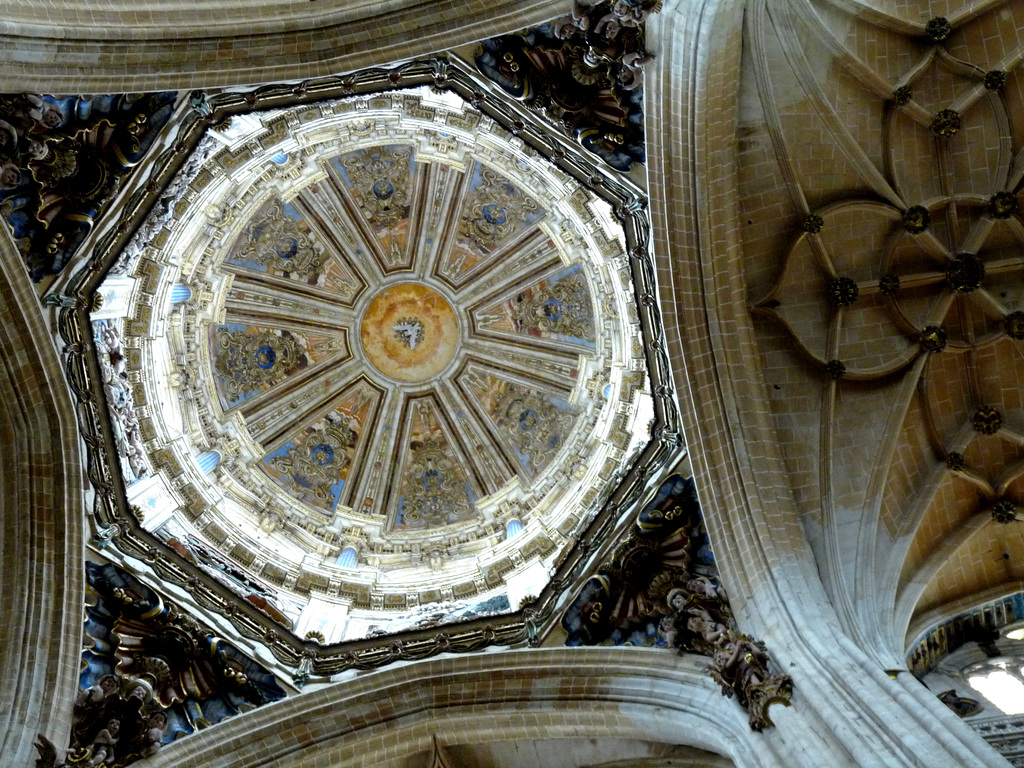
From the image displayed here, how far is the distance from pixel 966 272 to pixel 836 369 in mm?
1843

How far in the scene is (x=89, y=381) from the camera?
958 centimetres

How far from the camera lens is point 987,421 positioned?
379 inches

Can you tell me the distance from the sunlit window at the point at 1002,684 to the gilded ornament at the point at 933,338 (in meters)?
3.71

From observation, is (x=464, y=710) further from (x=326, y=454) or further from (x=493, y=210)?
(x=493, y=210)

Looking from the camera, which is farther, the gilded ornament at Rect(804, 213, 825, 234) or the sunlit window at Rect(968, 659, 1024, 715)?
the gilded ornament at Rect(804, 213, 825, 234)

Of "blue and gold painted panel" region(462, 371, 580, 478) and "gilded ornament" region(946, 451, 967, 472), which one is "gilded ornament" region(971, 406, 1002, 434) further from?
"blue and gold painted panel" region(462, 371, 580, 478)

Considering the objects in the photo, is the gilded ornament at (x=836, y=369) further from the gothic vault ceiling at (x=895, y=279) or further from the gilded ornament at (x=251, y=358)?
the gilded ornament at (x=251, y=358)

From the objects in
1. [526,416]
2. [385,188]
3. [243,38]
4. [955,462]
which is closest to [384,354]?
[385,188]

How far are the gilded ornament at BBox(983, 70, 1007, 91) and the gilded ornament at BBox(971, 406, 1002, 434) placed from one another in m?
3.76

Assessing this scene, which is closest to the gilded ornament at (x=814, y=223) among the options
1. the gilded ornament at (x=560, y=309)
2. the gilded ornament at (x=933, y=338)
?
the gilded ornament at (x=933, y=338)

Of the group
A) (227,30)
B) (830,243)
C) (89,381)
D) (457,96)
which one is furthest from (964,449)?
(89,381)

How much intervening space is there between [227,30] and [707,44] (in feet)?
17.0

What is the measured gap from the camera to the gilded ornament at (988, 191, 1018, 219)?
9164 millimetres

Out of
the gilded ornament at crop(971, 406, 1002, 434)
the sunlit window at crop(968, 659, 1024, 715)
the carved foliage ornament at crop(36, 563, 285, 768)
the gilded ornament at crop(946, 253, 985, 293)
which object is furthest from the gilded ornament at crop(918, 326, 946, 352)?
the carved foliage ornament at crop(36, 563, 285, 768)
